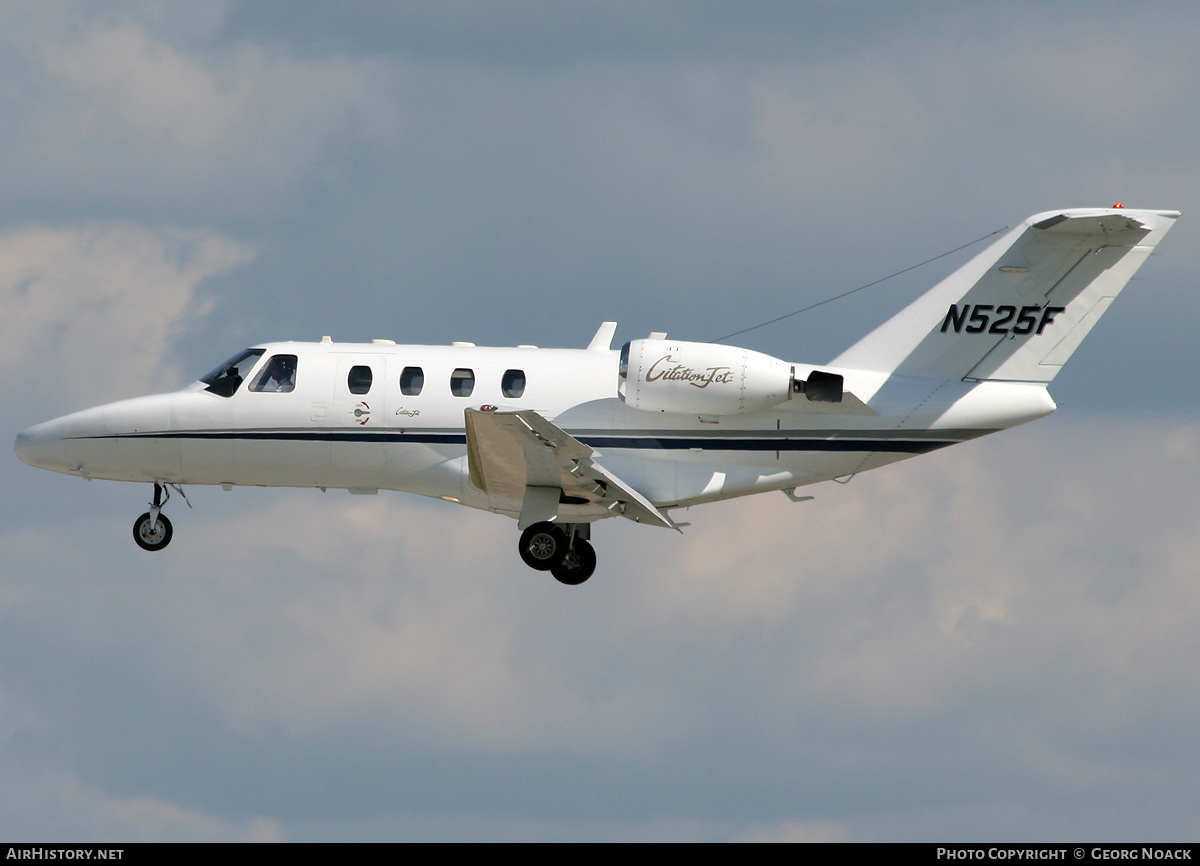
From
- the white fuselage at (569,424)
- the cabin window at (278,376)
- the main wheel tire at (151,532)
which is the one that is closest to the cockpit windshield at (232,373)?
the white fuselage at (569,424)

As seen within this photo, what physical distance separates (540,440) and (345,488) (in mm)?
4780

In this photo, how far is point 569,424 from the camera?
98.2ft

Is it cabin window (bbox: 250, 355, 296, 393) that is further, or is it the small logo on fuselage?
cabin window (bbox: 250, 355, 296, 393)

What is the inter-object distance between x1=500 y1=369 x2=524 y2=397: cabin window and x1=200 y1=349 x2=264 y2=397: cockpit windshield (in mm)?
4490

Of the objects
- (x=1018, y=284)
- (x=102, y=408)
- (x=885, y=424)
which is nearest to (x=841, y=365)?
(x=885, y=424)

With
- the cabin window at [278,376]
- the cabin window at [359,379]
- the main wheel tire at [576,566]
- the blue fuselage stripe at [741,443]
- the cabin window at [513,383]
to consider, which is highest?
the cabin window at [278,376]

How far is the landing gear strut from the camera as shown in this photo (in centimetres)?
3222

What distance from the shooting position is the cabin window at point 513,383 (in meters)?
30.0

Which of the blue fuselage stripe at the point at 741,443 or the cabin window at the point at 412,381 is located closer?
the blue fuselage stripe at the point at 741,443

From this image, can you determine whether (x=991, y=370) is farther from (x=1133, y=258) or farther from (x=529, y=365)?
(x=529, y=365)

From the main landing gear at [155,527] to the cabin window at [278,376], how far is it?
282 cm

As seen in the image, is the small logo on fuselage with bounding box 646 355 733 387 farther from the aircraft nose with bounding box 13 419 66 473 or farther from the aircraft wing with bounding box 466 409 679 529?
the aircraft nose with bounding box 13 419 66 473

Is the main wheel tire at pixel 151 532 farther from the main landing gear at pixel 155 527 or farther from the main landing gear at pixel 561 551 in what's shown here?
the main landing gear at pixel 561 551

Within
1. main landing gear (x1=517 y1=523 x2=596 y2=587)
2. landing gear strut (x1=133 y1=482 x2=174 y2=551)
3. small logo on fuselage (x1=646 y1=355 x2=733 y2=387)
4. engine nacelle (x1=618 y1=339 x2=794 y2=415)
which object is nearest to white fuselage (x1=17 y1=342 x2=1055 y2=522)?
main landing gear (x1=517 y1=523 x2=596 y2=587)
